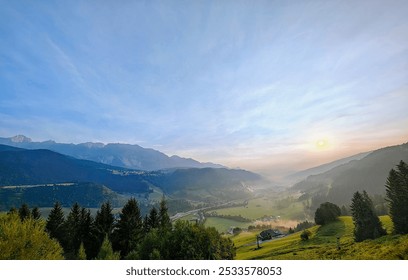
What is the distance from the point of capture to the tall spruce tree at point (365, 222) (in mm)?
23108

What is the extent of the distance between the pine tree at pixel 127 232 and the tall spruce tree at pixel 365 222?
26.6m

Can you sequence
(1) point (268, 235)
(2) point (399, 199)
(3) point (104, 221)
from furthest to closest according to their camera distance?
(1) point (268, 235) < (3) point (104, 221) < (2) point (399, 199)

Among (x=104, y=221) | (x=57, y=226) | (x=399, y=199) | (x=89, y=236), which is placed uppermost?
(x=399, y=199)

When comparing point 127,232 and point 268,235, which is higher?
point 127,232

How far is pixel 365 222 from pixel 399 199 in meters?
4.05

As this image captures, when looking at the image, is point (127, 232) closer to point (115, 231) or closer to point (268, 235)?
point (115, 231)

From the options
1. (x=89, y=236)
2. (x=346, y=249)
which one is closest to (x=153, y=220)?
(x=89, y=236)

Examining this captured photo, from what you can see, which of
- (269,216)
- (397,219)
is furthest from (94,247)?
(269,216)

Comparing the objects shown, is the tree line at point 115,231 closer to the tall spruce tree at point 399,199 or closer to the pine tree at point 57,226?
the pine tree at point 57,226

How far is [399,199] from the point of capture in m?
26.3

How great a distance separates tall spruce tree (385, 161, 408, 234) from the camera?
21.0 m

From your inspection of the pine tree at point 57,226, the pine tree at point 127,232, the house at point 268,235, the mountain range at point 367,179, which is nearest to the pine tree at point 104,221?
the pine tree at point 127,232
